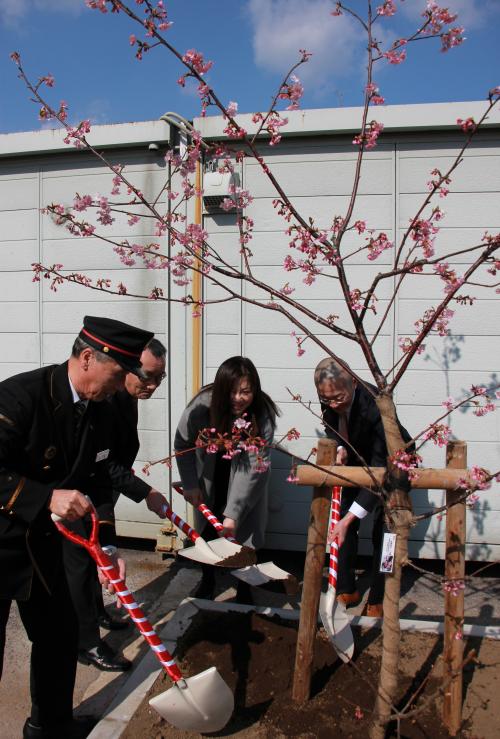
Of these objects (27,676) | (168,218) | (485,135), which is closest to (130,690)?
(27,676)

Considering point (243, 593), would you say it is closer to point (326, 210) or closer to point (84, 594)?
point (84, 594)

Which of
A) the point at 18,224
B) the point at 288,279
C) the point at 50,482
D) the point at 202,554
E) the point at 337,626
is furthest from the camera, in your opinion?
the point at 18,224

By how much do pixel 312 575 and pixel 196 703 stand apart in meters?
0.66

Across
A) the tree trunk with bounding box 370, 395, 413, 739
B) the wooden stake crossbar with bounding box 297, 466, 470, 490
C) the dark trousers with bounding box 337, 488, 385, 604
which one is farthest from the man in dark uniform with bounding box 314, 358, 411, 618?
the tree trunk with bounding box 370, 395, 413, 739

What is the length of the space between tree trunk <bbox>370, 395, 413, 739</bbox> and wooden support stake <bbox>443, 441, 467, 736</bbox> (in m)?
0.22

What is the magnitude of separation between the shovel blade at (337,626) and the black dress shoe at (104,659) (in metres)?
1.16

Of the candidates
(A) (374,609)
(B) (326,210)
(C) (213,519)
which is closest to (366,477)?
(C) (213,519)

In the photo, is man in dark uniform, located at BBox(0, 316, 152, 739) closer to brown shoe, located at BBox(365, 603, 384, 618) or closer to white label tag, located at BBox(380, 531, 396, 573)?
white label tag, located at BBox(380, 531, 396, 573)

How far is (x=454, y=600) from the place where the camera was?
92.5 inches

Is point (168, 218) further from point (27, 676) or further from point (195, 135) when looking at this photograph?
point (27, 676)

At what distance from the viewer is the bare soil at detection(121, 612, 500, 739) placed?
239cm

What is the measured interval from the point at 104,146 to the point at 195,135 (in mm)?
2620

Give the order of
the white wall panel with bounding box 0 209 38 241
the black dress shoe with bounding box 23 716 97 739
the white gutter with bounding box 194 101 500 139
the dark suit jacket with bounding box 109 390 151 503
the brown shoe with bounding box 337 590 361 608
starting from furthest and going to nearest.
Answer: the white wall panel with bounding box 0 209 38 241, the white gutter with bounding box 194 101 500 139, the brown shoe with bounding box 337 590 361 608, the dark suit jacket with bounding box 109 390 151 503, the black dress shoe with bounding box 23 716 97 739

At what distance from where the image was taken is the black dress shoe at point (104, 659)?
3.18 metres
